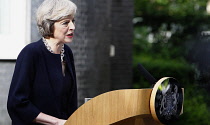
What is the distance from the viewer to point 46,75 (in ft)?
12.6

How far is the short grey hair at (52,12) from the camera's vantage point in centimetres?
383

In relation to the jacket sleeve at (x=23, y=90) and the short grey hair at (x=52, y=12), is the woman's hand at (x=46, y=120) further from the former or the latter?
the short grey hair at (x=52, y=12)

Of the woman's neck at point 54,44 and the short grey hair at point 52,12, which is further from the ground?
the short grey hair at point 52,12

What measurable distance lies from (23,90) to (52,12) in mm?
532

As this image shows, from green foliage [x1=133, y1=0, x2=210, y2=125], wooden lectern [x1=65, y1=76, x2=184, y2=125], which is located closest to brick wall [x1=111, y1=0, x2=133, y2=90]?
green foliage [x1=133, y1=0, x2=210, y2=125]

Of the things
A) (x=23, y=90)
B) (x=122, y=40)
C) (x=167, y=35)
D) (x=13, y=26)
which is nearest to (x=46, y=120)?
(x=23, y=90)

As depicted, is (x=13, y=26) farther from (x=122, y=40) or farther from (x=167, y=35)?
(x=167, y=35)

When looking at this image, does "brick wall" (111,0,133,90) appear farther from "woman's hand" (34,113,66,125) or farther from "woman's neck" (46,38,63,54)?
"woman's hand" (34,113,66,125)

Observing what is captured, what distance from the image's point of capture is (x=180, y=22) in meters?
18.3

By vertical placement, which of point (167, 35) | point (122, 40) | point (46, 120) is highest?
point (46, 120)

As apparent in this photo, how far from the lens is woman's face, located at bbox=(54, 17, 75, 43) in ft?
12.7

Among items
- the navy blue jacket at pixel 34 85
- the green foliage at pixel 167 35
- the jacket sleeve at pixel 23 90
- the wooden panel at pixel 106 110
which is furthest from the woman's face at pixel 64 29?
the green foliage at pixel 167 35

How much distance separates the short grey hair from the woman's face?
0.03 metres

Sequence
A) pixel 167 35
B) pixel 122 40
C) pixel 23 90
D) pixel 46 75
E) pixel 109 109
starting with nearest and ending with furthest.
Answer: pixel 109 109 < pixel 23 90 < pixel 46 75 < pixel 122 40 < pixel 167 35
